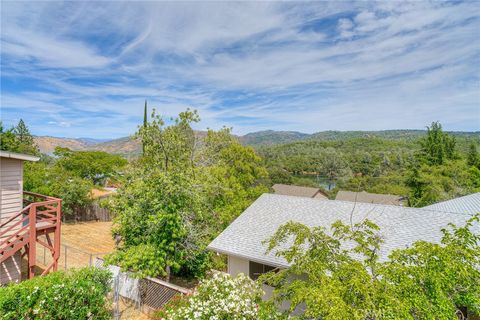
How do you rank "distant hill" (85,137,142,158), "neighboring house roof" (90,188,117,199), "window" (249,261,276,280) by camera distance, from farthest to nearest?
"neighboring house roof" (90,188,117,199) < "distant hill" (85,137,142,158) < "window" (249,261,276,280)

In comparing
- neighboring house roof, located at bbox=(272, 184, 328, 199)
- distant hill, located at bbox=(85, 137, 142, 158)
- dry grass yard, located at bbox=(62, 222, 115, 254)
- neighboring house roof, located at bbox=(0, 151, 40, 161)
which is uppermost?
distant hill, located at bbox=(85, 137, 142, 158)

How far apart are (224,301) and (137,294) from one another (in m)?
4.77

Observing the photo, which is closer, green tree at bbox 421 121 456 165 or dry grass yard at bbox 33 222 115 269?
dry grass yard at bbox 33 222 115 269

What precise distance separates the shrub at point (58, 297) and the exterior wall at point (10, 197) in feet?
14.3

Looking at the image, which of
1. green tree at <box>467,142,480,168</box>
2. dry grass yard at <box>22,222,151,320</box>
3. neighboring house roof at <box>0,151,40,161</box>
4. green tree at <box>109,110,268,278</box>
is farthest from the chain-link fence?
green tree at <box>467,142,480,168</box>

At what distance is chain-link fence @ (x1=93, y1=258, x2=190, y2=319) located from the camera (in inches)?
353

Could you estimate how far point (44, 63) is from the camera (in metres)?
20.8

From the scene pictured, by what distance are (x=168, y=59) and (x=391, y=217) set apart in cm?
1944

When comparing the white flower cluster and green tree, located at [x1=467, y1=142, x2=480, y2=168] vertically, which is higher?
green tree, located at [x1=467, y1=142, x2=480, y2=168]

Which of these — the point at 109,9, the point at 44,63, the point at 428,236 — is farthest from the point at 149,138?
the point at 44,63

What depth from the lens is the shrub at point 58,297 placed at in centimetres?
680

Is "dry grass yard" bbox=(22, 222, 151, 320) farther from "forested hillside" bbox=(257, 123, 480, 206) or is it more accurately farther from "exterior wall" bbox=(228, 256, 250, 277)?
"forested hillside" bbox=(257, 123, 480, 206)

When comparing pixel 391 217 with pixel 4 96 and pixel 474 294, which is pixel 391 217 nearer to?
pixel 474 294

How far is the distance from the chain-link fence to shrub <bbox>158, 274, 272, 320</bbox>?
6.35 feet
